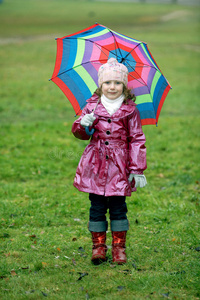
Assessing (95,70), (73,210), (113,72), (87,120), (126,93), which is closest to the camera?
(87,120)

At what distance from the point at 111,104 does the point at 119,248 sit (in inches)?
55.7

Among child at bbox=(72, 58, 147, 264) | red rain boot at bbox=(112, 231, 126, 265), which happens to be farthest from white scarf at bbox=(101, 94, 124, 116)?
red rain boot at bbox=(112, 231, 126, 265)

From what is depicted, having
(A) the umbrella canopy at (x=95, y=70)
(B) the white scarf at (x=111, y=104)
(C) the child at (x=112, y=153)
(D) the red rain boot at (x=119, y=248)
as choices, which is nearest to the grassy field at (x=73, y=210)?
(D) the red rain boot at (x=119, y=248)

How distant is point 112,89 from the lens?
400 cm

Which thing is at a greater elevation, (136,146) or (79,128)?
(79,128)

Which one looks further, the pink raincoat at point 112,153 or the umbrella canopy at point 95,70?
the umbrella canopy at point 95,70

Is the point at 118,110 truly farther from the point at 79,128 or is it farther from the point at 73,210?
the point at 73,210

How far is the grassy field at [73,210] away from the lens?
373 centimetres

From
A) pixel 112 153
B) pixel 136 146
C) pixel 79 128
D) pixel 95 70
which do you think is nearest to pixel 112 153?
pixel 112 153

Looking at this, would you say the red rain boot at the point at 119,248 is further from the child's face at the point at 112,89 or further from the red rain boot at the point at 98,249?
the child's face at the point at 112,89

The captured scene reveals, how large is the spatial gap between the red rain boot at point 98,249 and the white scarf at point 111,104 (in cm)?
122

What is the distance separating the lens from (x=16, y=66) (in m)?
19.1

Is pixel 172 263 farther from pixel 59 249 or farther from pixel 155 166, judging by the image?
pixel 155 166

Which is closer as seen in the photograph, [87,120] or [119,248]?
[87,120]
